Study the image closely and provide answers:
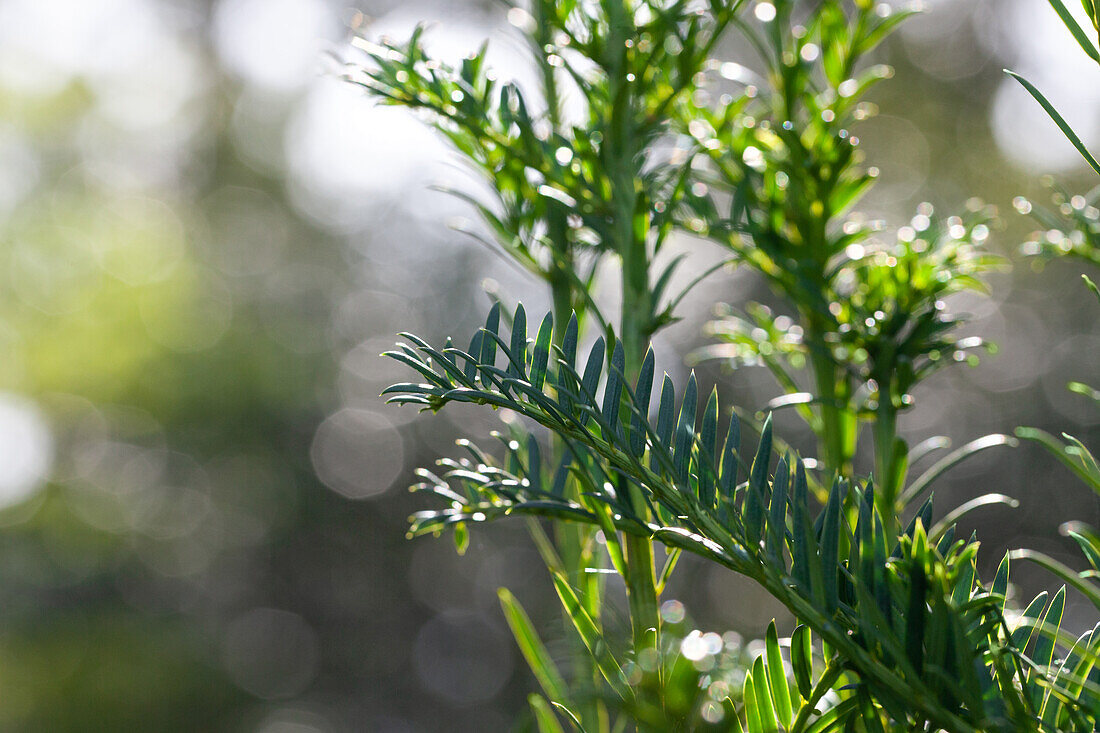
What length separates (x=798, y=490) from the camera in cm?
20

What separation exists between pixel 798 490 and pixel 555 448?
0.14 meters

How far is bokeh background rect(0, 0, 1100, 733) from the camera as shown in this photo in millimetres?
2256

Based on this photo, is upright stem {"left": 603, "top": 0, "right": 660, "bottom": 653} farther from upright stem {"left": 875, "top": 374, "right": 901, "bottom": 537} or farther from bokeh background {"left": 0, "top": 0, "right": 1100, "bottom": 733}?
bokeh background {"left": 0, "top": 0, "right": 1100, "bottom": 733}

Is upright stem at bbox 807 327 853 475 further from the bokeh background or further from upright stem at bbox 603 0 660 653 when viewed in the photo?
the bokeh background

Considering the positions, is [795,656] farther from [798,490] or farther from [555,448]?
[555,448]

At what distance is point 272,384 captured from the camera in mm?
2961

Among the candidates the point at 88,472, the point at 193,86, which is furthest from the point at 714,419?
the point at 193,86

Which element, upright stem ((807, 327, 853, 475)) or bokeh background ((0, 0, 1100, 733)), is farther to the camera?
bokeh background ((0, 0, 1100, 733))

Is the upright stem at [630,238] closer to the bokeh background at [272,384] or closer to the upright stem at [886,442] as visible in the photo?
the upright stem at [886,442]

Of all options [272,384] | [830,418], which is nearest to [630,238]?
[830,418]

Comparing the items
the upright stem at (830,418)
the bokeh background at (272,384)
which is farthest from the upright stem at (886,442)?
the bokeh background at (272,384)

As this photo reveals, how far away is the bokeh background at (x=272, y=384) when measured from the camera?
88.8 inches

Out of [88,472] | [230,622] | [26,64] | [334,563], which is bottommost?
[230,622]

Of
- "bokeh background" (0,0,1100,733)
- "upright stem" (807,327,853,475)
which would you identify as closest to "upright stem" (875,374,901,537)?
"upright stem" (807,327,853,475)
